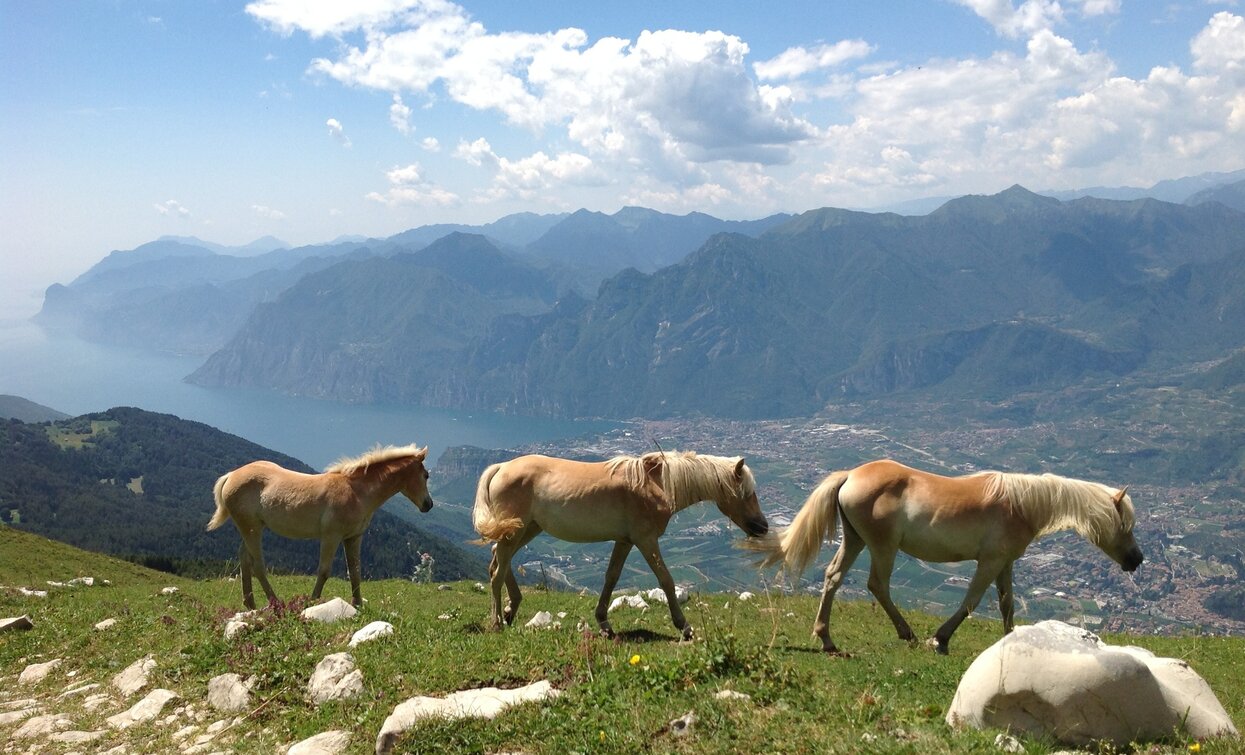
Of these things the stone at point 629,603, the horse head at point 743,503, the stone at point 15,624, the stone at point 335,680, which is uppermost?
the horse head at point 743,503

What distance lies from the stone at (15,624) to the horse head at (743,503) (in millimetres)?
11485

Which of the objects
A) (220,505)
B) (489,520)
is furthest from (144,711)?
(220,505)

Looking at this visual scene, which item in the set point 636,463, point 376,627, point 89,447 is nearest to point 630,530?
point 636,463

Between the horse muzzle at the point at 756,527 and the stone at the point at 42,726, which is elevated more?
the horse muzzle at the point at 756,527

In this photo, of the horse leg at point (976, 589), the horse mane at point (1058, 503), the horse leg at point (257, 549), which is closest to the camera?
the horse leg at point (976, 589)

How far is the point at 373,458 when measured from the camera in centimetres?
1338

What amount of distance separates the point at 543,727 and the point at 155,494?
147 meters

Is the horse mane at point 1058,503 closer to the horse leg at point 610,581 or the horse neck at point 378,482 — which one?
the horse leg at point 610,581

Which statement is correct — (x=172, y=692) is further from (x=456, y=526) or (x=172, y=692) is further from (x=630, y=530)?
(x=456, y=526)

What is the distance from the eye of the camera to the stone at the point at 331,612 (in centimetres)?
988

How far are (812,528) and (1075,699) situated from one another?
530 cm

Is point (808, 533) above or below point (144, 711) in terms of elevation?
above

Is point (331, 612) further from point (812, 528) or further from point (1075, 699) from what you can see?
point (1075, 699)

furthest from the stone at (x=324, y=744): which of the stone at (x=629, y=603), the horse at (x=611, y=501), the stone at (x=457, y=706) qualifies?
the stone at (x=629, y=603)
